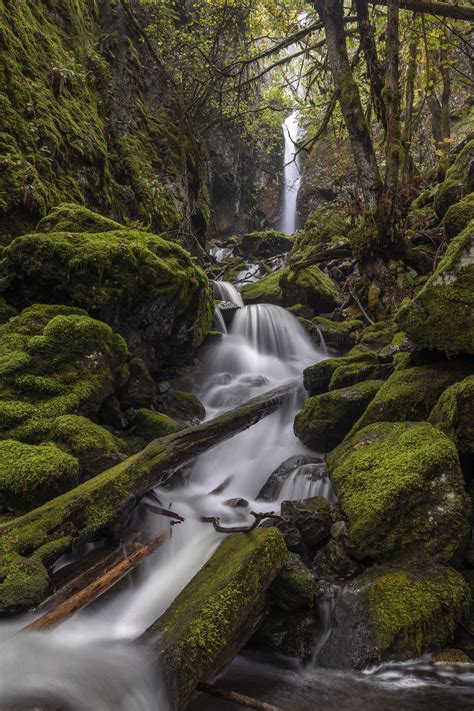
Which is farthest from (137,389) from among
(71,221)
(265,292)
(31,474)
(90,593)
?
(265,292)

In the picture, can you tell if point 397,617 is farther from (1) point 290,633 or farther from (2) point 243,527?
(2) point 243,527

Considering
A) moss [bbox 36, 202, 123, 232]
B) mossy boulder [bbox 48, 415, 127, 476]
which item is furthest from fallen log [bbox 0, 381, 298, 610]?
moss [bbox 36, 202, 123, 232]

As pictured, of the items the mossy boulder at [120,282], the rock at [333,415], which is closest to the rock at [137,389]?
the mossy boulder at [120,282]

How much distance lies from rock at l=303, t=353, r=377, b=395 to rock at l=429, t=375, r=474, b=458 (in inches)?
104

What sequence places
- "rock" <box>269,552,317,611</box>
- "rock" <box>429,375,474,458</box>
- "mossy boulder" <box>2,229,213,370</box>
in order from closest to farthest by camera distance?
"rock" <box>269,552,317,611</box>
"rock" <box>429,375,474,458</box>
"mossy boulder" <box>2,229,213,370</box>

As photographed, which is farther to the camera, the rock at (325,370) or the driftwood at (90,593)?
the rock at (325,370)

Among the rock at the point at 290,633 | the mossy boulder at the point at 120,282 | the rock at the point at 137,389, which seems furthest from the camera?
the rock at the point at 137,389

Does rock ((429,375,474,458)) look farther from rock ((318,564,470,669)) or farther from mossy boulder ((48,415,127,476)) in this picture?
mossy boulder ((48,415,127,476))

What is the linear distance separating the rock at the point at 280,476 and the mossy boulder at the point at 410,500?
1271 millimetres

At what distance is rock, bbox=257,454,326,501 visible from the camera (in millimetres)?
4719

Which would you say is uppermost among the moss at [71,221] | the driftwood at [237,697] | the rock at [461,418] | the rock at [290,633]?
the moss at [71,221]

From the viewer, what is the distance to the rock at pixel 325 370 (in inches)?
250

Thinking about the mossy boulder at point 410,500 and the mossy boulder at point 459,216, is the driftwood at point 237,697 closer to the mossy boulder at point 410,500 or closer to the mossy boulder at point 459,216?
the mossy boulder at point 410,500

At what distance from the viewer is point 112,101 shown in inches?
415
